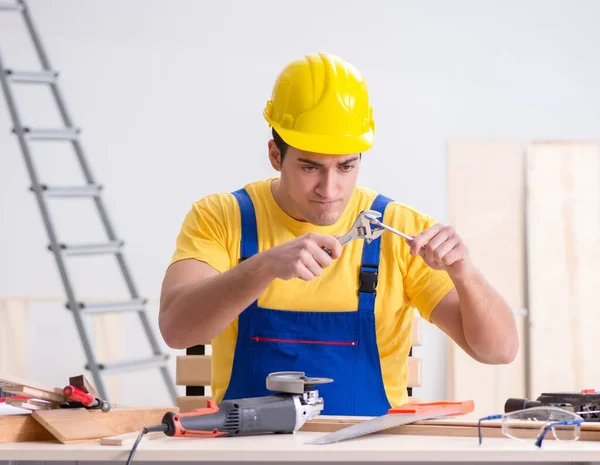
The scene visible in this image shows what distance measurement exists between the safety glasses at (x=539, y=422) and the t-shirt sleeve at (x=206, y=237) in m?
0.89

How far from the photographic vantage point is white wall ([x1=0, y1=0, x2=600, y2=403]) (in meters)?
5.38

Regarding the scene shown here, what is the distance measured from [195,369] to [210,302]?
Answer: 1.71 ft

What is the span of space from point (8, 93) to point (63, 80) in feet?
3.05

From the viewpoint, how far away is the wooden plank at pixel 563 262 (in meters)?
5.44

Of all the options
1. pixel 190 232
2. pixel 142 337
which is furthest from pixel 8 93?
pixel 190 232

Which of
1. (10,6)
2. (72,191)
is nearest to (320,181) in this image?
(72,191)

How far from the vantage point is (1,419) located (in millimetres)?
1497

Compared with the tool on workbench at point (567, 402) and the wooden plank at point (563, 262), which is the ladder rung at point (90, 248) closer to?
the wooden plank at point (563, 262)

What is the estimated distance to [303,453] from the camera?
53.5 inches

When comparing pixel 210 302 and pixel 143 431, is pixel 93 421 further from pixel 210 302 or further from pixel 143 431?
pixel 210 302

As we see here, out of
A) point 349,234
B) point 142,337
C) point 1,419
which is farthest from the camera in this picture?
point 142,337

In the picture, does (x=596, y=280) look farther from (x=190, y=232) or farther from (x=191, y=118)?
(x=190, y=232)

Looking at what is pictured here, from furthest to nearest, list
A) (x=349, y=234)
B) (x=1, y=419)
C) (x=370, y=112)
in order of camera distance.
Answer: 1. (x=370, y=112)
2. (x=349, y=234)
3. (x=1, y=419)

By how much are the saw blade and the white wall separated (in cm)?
389
